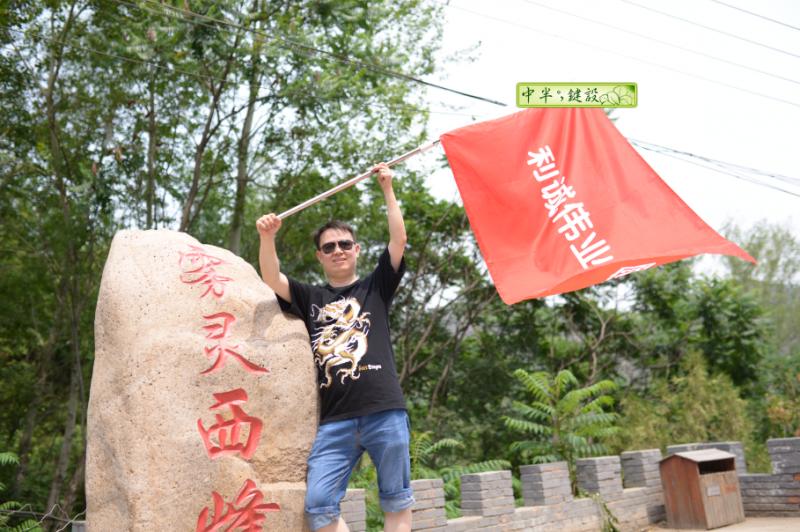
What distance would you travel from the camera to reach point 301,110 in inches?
379

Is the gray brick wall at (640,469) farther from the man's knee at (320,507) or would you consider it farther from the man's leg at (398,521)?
the man's knee at (320,507)

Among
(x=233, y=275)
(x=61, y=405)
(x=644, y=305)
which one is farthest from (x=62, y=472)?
(x=644, y=305)

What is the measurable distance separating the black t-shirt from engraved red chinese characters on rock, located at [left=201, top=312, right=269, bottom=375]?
0.36 metres

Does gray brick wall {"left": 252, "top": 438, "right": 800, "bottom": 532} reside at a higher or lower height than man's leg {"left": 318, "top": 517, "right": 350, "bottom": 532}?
lower

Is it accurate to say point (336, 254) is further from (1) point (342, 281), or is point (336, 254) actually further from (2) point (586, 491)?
(2) point (586, 491)

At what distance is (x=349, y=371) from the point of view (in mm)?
3941

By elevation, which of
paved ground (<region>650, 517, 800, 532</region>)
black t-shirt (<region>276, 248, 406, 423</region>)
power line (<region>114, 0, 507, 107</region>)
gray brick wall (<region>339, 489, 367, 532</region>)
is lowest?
paved ground (<region>650, 517, 800, 532</region>)

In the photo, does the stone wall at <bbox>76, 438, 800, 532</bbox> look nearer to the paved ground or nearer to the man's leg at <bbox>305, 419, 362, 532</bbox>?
the paved ground

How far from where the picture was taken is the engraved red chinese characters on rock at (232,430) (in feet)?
12.3

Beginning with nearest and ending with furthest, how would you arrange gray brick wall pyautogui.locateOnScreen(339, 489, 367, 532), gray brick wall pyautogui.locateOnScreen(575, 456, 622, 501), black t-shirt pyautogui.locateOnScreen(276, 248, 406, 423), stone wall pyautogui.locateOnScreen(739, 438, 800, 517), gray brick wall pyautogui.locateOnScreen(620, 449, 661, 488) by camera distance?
black t-shirt pyautogui.locateOnScreen(276, 248, 406, 423) < gray brick wall pyautogui.locateOnScreen(339, 489, 367, 532) < gray brick wall pyautogui.locateOnScreen(575, 456, 622, 501) < stone wall pyautogui.locateOnScreen(739, 438, 800, 517) < gray brick wall pyautogui.locateOnScreen(620, 449, 661, 488)
